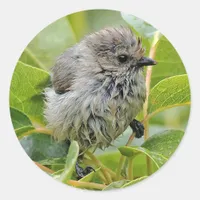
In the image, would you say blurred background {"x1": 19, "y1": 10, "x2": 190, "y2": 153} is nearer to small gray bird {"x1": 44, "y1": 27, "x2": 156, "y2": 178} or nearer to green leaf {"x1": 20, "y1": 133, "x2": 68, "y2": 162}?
small gray bird {"x1": 44, "y1": 27, "x2": 156, "y2": 178}

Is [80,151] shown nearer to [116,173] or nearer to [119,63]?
[116,173]

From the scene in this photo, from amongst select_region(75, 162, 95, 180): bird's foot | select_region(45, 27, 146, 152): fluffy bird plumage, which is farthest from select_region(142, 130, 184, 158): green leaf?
select_region(75, 162, 95, 180): bird's foot

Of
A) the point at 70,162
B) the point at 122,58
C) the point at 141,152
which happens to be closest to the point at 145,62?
the point at 122,58

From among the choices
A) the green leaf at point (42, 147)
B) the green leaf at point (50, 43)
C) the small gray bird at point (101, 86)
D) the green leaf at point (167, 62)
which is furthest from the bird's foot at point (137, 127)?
the green leaf at point (50, 43)

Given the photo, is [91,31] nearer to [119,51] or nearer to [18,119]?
[119,51]

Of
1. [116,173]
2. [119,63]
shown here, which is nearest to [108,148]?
[116,173]
